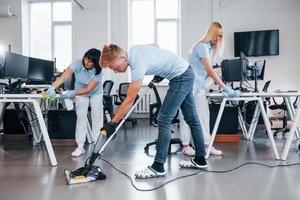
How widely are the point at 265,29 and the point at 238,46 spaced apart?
835 millimetres

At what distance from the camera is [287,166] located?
96.8 inches

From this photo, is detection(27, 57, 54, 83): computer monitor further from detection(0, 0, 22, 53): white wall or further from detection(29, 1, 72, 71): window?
detection(0, 0, 22, 53): white wall

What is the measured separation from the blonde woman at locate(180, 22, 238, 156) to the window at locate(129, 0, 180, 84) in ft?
15.5

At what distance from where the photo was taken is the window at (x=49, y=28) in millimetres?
7648

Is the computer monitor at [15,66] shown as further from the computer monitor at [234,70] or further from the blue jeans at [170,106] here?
the computer monitor at [234,70]

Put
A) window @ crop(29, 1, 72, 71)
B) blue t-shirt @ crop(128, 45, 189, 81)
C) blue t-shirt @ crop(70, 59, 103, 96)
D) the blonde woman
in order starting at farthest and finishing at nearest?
window @ crop(29, 1, 72, 71) < blue t-shirt @ crop(70, 59, 103, 96) < the blonde woman < blue t-shirt @ crop(128, 45, 189, 81)

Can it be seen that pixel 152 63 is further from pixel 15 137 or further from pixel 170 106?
pixel 15 137

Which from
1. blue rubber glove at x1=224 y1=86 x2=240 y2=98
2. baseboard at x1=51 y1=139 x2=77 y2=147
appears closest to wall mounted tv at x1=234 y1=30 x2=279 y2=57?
blue rubber glove at x1=224 y1=86 x2=240 y2=98

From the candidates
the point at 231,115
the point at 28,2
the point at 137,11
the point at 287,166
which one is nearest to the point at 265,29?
the point at 137,11

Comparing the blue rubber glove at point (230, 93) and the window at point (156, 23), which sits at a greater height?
the window at point (156, 23)

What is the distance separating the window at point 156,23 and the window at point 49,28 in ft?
5.95

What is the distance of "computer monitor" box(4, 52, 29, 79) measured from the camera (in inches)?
121

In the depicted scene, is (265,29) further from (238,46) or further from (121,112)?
(121,112)

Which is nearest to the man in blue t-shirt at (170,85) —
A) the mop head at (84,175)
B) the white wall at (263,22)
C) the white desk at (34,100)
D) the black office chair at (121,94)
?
the mop head at (84,175)
